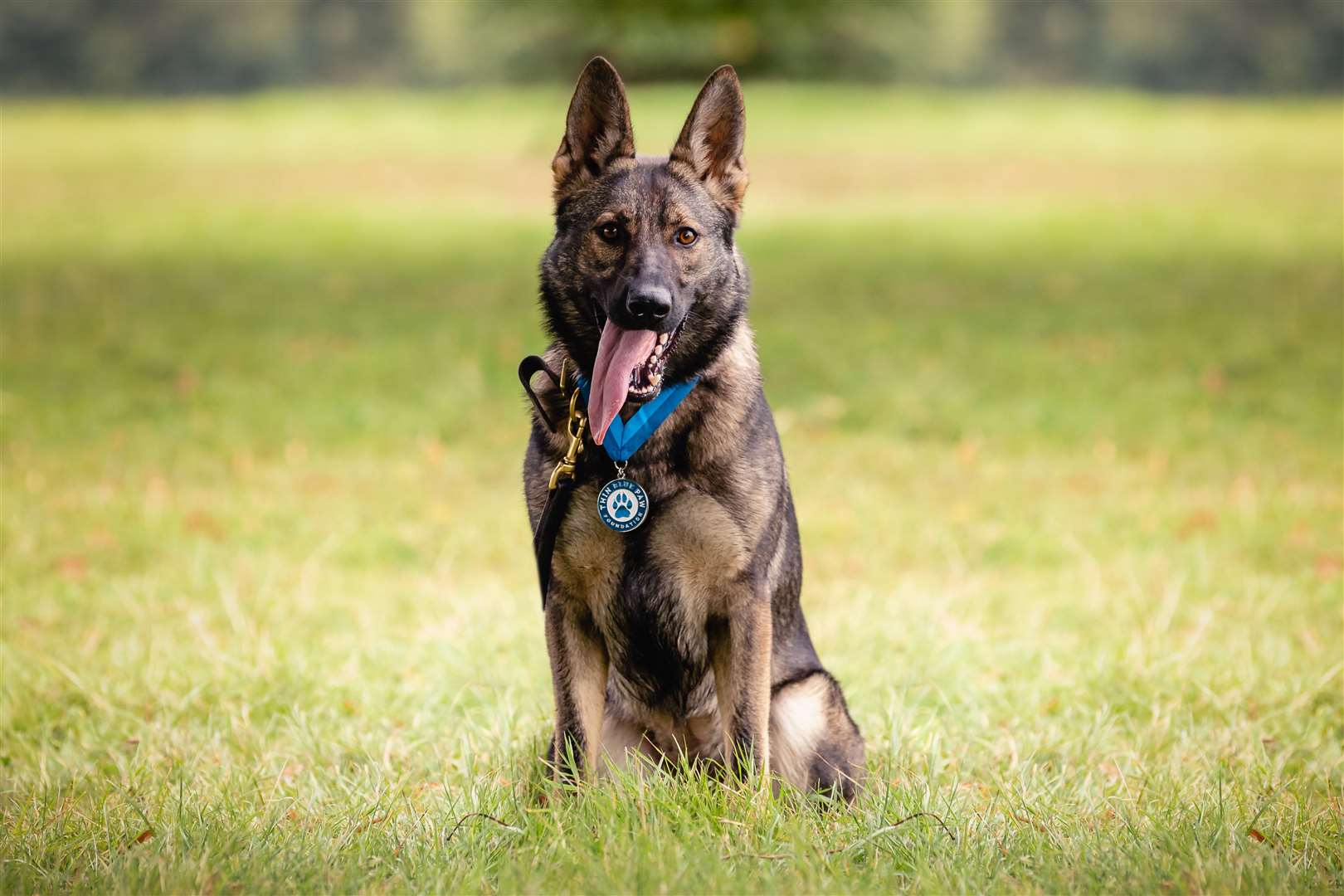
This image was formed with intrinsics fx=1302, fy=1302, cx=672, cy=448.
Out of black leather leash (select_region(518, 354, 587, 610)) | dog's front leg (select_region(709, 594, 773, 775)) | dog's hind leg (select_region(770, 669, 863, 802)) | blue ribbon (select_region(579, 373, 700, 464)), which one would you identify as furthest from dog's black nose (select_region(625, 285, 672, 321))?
dog's hind leg (select_region(770, 669, 863, 802))

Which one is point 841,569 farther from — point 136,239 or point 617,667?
point 136,239

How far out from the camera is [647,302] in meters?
3.23

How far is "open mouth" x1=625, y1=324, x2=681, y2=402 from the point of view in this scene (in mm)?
3338

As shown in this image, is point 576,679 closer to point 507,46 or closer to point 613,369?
point 613,369

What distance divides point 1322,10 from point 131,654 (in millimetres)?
45101

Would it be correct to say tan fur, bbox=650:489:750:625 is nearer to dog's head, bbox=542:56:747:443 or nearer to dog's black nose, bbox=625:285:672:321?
dog's head, bbox=542:56:747:443

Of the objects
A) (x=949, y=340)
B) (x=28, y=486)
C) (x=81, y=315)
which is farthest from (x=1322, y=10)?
(x=28, y=486)

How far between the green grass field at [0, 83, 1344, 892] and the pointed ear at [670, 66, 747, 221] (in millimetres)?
1638

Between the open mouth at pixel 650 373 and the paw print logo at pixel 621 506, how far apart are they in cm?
25

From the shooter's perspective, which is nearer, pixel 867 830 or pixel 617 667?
pixel 867 830

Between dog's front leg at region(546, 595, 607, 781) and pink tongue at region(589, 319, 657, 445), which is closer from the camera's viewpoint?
pink tongue at region(589, 319, 657, 445)

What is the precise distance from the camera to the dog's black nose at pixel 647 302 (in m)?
3.23

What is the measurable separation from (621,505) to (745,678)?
565 mm

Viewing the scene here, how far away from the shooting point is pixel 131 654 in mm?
5121
